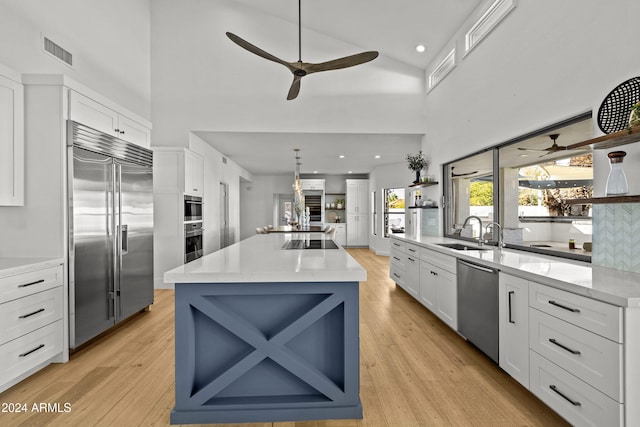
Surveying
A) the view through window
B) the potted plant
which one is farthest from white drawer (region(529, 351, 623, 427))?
the view through window

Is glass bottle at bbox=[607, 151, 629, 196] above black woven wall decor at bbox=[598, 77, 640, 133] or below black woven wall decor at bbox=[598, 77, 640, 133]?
below

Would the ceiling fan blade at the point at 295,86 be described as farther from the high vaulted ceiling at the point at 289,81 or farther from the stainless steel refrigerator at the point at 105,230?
the high vaulted ceiling at the point at 289,81

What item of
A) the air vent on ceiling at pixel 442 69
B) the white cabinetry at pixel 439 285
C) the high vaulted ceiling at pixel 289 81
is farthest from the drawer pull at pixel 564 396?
the high vaulted ceiling at pixel 289 81

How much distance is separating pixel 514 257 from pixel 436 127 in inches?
118

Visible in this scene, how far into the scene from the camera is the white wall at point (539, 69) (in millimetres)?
2146

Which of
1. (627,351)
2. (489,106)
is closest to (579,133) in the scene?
(489,106)

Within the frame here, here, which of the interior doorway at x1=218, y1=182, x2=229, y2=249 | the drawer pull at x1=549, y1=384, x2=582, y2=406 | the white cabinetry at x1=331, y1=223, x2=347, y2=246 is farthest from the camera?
the white cabinetry at x1=331, y1=223, x2=347, y2=246

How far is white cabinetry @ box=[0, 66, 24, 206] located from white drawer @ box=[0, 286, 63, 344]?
2.47ft

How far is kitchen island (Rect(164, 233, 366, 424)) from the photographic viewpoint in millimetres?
1866

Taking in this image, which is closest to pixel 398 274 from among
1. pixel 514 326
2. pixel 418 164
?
pixel 418 164

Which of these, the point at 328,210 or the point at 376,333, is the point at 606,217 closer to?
the point at 376,333

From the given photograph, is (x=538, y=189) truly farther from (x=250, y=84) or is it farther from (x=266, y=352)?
(x=250, y=84)

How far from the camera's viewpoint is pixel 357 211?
10992 millimetres

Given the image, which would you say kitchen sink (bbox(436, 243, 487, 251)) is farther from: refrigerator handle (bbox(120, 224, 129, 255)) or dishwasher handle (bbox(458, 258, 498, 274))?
refrigerator handle (bbox(120, 224, 129, 255))
